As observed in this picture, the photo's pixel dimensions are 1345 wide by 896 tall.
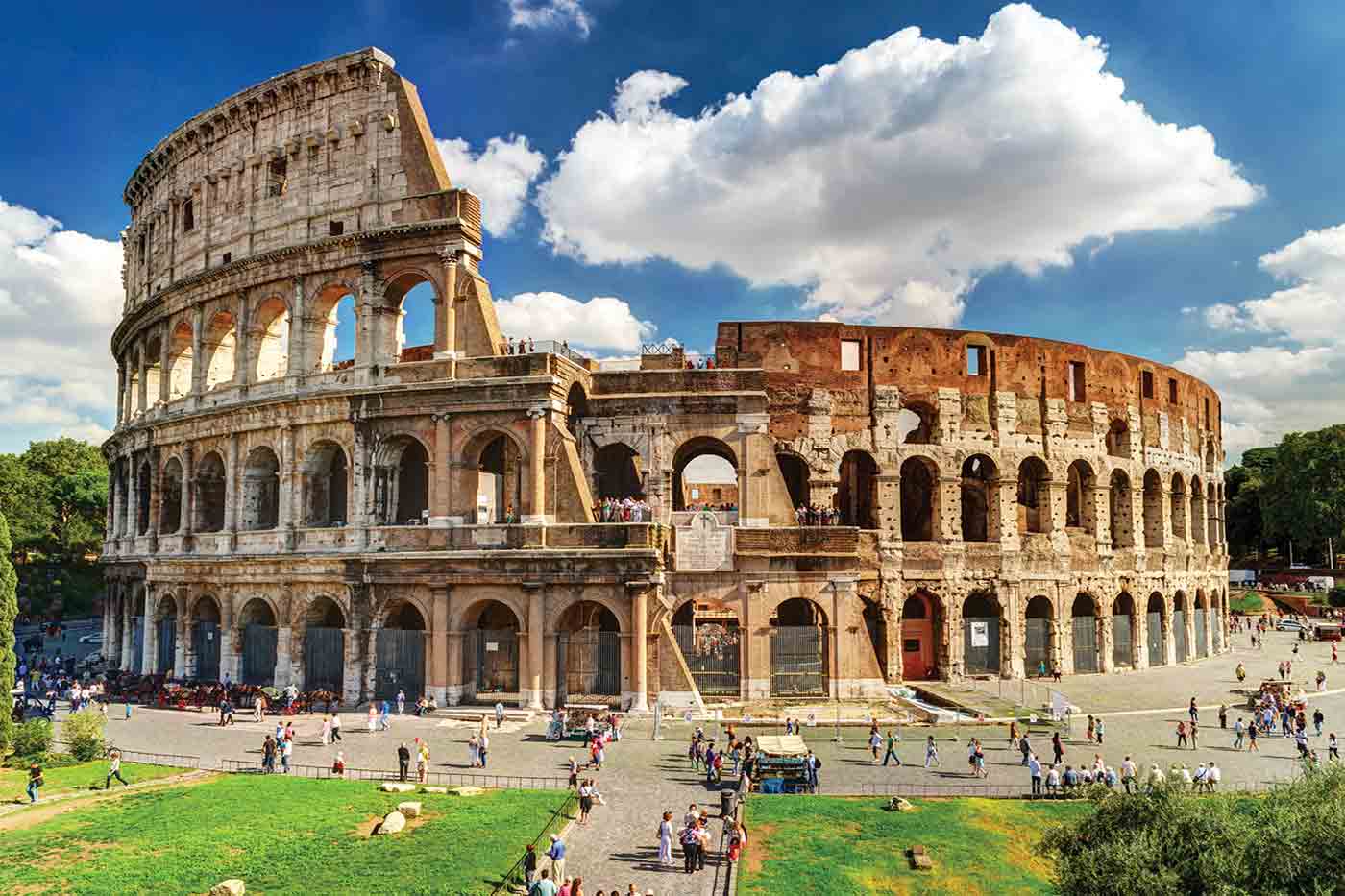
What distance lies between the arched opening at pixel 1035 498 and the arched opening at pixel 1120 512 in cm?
371

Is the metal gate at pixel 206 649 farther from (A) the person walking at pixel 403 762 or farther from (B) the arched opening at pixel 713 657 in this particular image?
(B) the arched opening at pixel 713 657

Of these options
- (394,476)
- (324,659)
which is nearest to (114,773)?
(324,659)

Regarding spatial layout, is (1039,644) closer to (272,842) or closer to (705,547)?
(705,547)

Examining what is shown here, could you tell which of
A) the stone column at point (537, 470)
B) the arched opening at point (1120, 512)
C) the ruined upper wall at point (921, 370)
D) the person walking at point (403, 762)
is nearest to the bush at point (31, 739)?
the person walking at point (403, 762)

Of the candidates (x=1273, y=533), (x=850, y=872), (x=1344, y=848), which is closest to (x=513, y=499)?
(x=850, y=872)

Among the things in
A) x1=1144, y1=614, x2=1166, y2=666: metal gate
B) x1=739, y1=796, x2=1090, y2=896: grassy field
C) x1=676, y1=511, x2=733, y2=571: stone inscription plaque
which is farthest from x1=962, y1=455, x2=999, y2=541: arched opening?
x1=739, y1=796, x2=1090, y2=896: grassy field

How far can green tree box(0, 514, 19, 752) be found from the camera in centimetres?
2569

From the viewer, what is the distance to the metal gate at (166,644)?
37688 millimetres

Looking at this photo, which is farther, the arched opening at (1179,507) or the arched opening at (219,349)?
the arched opening at (1179,507)

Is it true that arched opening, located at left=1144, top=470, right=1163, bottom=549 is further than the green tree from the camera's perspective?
Yes

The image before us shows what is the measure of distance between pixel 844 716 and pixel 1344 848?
1729 cm

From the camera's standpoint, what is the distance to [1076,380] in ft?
133

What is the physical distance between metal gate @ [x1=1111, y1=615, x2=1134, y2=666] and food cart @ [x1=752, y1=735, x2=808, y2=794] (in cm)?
2422

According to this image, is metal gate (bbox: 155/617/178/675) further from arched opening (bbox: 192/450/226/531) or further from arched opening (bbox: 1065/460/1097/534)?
arched opening (bbox: 1065/460/1097/534)
